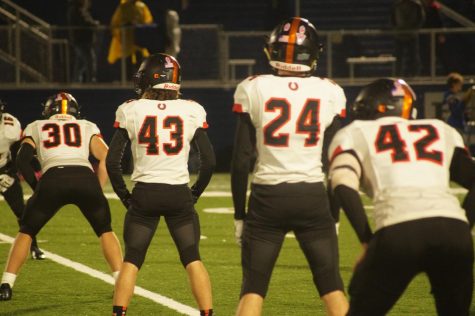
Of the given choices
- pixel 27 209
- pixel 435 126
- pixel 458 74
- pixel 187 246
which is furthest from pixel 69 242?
pixel 458 74

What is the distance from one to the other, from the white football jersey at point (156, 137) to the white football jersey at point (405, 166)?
6.42 ft

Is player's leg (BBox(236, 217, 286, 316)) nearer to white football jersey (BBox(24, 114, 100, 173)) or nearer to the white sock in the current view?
white football jersey (BBox(24, 114, 100, 173))

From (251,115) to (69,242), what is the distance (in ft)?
21.6

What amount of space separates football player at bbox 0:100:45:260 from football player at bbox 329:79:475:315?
5.36 metres

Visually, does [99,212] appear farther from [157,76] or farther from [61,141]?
[157,76]

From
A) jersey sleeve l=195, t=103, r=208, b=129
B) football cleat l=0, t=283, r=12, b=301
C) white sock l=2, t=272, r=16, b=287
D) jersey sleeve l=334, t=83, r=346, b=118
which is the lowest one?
football cleat l=0, t=283, r=12, b=301

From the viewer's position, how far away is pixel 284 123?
5.90m

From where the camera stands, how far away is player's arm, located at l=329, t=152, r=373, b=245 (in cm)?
513

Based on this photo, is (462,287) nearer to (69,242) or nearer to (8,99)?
(69,242)

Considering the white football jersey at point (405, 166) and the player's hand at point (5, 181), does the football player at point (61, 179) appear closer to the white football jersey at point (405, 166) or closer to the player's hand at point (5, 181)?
the player's hand at point (5, 181)

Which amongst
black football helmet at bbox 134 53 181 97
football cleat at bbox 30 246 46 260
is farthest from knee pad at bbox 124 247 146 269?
football cleat at bbox 30 246 46 260

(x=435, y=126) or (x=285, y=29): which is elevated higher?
(x=285, y=29)

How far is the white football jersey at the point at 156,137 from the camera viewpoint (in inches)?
275

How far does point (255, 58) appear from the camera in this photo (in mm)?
19531
